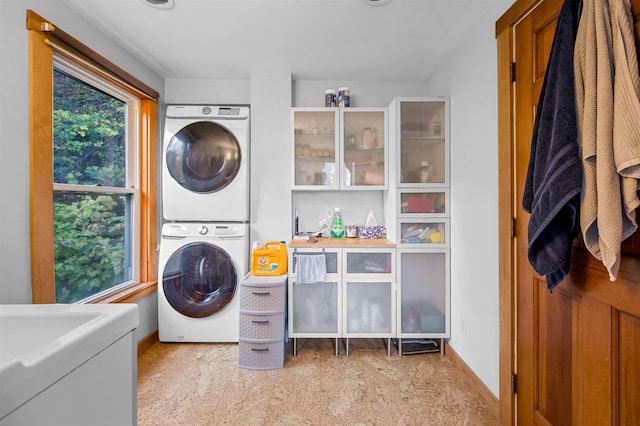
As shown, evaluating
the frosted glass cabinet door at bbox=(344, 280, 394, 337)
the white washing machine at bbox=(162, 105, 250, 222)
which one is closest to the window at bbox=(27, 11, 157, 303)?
the white washing machine at bbox=(162, 105, 250, 222)

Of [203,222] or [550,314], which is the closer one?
[550,314]

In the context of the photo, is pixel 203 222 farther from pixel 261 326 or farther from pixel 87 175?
pixel 261 326

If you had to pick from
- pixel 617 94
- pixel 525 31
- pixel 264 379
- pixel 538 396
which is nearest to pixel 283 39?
pixel 525 31

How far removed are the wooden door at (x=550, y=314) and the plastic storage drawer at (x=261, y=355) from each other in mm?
1422

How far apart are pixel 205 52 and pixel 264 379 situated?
8.11ft

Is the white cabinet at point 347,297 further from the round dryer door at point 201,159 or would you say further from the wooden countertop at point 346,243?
the round dryer door at point 201,159

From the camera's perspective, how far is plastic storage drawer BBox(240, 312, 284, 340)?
2.18 meters

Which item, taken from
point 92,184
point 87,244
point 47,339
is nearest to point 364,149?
point 92,184

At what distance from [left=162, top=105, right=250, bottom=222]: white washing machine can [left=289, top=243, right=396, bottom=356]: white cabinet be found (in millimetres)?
753

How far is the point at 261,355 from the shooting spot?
219cm

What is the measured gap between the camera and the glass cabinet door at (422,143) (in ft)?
7.82

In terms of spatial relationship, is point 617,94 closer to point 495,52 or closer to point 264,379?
point 495,52

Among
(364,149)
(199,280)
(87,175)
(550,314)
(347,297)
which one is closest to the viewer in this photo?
(550,314)

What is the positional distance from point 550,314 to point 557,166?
70 centimetres
